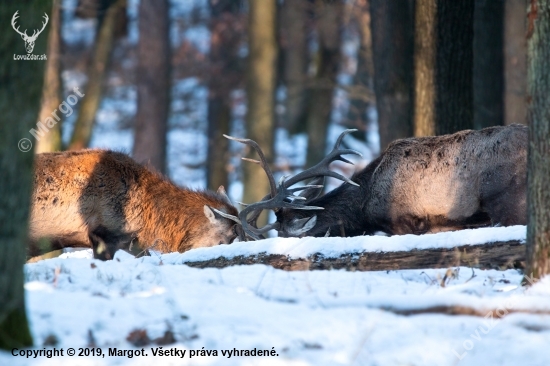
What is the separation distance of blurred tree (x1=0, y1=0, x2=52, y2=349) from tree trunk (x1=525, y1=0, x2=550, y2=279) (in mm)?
3059

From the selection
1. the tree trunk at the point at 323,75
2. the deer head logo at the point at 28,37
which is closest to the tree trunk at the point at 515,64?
the tree trunk at the point at 323,75

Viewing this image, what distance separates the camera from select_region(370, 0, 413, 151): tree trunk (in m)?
11.1

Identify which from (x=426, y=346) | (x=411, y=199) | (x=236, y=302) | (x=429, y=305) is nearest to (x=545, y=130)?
(x=429, y=305)

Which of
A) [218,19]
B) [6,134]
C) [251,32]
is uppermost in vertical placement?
[218,19]

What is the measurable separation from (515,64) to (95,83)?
11212mm

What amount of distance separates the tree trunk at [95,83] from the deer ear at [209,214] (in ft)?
31.7

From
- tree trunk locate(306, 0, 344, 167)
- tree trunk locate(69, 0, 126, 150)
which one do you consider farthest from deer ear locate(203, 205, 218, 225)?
tree trunk locate(306, 0, 344, 167)

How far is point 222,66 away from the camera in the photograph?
2478cm

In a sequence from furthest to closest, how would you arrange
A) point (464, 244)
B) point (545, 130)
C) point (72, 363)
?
point (464, 244), point (545, 130), point (72, 363)

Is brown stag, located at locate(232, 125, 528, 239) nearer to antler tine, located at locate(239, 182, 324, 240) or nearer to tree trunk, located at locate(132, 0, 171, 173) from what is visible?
antler tine, located at locate(239, 182, 324, 240)

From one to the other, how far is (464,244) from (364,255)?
795mm

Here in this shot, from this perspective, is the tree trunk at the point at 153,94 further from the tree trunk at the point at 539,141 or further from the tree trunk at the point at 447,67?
the tree trunk at the point at 539,141

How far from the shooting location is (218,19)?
81.3 feet

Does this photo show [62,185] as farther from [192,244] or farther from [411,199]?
[411,199]
